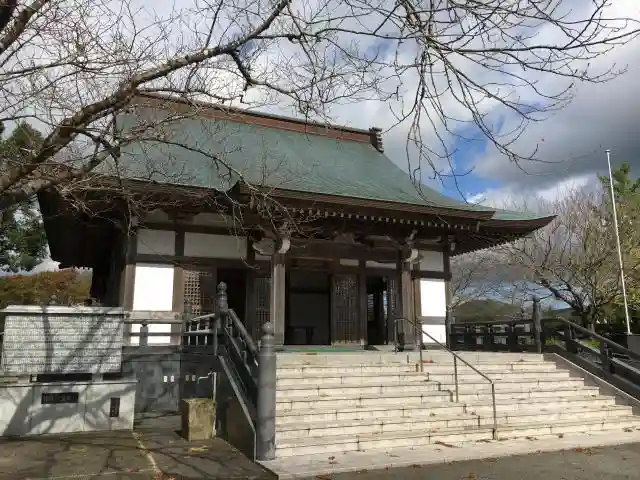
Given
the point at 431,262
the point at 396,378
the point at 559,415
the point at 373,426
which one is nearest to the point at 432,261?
the point at 431,262

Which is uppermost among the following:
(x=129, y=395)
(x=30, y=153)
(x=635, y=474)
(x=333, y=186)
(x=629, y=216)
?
(x=629, y=216)

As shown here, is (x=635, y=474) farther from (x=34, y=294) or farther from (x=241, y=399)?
(x=34, y=294)

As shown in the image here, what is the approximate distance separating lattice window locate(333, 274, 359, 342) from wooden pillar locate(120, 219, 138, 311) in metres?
5.29

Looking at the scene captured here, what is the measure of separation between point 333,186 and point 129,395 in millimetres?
6900

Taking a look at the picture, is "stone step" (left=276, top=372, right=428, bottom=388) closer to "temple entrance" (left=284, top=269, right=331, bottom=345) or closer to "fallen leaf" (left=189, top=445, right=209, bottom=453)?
"fallen leaf" (left=189, top=445, right=209, bottom=453)

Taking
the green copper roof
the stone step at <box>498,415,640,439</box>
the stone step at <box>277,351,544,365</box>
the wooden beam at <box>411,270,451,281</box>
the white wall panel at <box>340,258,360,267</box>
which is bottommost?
the stone step at <box>498,415,640,439</box>

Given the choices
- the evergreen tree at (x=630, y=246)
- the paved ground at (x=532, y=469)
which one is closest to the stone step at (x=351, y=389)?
the paved ground at (x=532, y=469)

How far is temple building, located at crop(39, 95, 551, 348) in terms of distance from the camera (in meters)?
11.1

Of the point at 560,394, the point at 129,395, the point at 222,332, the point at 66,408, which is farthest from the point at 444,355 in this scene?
the point at 66,408

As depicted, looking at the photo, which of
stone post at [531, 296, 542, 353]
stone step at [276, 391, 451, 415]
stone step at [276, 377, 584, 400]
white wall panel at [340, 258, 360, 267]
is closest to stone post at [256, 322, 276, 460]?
stone step at [276, 391, 451, 415]

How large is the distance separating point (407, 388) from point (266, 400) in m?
3.20

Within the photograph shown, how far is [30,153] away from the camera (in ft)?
19.7

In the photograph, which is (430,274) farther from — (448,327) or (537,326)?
(537,326)

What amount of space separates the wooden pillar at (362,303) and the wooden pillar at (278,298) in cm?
347
